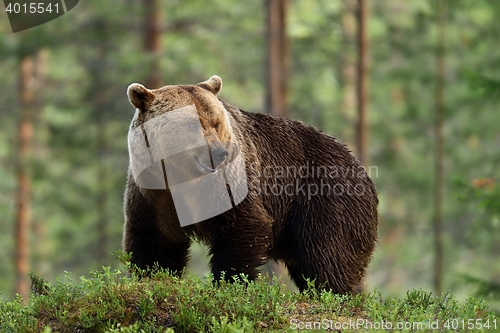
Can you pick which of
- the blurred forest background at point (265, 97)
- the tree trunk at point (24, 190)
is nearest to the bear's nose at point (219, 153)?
the blurred forest background at point (265, 97)

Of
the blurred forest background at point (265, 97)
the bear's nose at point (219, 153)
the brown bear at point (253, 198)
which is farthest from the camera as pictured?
the blurred forest background at point (265, 97)

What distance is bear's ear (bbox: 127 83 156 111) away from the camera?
5746 mm

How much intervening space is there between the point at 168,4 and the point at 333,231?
12.0m

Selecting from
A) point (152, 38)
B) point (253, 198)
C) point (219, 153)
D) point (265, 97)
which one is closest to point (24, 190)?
point (152, 38)

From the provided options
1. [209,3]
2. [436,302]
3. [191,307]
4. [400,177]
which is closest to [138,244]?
[191,307]

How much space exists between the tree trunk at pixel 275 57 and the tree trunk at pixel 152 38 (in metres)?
2.34

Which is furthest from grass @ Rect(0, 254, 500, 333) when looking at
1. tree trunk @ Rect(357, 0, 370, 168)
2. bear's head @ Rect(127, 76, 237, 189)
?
tree trunk @ Rect(357, 0, 370, 168)

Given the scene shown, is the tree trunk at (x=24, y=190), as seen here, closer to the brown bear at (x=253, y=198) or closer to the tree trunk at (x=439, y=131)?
the tree trunk at (x=439, y=131)

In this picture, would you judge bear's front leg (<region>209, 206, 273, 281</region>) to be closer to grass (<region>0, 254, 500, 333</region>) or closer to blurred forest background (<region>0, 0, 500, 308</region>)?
grass (<region>0, 254, 500, 333</region>)

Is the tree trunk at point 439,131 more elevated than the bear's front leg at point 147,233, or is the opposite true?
the bear's front leg at point 147,233

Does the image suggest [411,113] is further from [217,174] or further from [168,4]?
[217,174]

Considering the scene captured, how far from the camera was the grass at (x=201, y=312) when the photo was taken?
4.52 meters

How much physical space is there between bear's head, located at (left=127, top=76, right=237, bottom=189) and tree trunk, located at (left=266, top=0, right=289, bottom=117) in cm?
764

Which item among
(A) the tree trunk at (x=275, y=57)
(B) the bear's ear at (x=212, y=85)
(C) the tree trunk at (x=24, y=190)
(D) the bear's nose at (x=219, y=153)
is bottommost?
(C) the tree trunk at (x=24, y=190)
